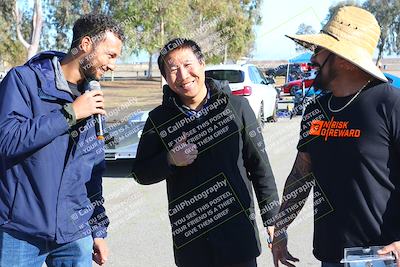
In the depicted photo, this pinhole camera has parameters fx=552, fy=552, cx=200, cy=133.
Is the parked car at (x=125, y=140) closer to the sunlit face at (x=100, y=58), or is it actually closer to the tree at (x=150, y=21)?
the sunlit face at (x=100, y=58)

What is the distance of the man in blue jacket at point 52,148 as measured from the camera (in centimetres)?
243

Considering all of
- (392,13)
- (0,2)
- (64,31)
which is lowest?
→ (392,13)

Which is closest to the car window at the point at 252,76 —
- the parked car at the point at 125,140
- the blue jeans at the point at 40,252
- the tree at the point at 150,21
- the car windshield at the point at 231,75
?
the car windshield at the point at 231,75

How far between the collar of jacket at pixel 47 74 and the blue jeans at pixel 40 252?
2.28 ft

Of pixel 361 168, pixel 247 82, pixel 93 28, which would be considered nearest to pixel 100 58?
pixel 93 28

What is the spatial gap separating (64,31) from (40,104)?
3553 cm

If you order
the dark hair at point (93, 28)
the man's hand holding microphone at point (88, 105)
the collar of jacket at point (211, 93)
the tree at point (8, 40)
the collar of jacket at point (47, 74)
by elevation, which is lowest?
the tree at point (8, 40)

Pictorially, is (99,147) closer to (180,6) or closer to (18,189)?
(18,189)

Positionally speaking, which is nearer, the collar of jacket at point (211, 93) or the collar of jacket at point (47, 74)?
the collar of jacket at point (47, 74)

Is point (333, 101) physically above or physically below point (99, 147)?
above

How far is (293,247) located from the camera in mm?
5359

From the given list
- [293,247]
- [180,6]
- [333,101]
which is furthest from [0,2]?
[333,101]

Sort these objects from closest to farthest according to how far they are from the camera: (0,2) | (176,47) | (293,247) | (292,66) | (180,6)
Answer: (176,47) → (293,247) → (180,6) → (0,2) → (292,66)

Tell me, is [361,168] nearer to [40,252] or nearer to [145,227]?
[40,252]
